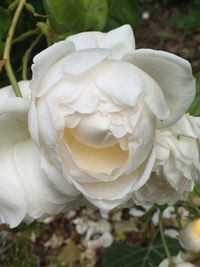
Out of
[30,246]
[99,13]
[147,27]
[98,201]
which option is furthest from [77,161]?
[147,27]

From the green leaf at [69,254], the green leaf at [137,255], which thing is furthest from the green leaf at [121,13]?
the green leaf at [69,254]

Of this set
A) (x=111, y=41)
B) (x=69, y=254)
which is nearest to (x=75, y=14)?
(x=111, y=41)

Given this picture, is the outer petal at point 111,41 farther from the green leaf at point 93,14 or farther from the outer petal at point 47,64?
the green leaf at point 93,14

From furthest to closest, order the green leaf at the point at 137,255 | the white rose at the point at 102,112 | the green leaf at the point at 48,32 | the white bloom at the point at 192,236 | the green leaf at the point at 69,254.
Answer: the green leaf at the point at 69,254, the green leaf at the point at 137,255, the white bloom at the point at 192,236, the green leaf at the point at 48,32, the white rose at the point at 102,112

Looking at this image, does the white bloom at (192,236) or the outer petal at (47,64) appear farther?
the white bloom at (192,236)

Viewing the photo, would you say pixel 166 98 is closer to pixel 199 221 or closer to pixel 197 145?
pixel 197 145

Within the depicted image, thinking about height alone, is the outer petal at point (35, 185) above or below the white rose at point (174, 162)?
above

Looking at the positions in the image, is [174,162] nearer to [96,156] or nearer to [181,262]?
[96,156]
